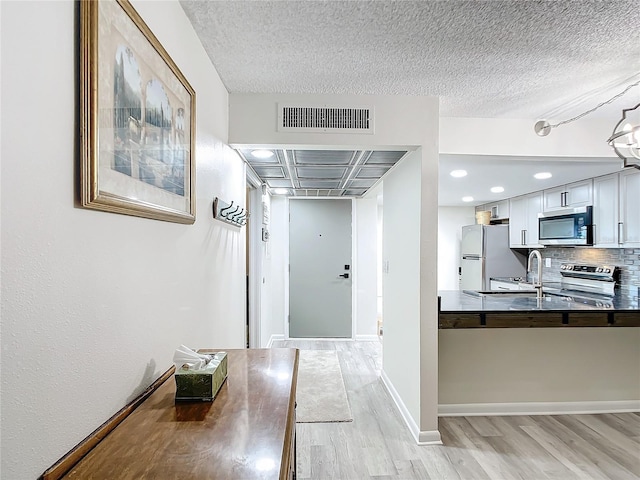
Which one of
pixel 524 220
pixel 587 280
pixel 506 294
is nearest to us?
pixel 506 294

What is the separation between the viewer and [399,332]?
3.12 meters

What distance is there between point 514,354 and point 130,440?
9.76ft

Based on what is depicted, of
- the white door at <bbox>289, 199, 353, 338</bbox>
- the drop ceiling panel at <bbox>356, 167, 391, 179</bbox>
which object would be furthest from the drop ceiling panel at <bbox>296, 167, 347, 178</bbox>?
the white door at <bbox>289, 199, 353, 338</bbox>

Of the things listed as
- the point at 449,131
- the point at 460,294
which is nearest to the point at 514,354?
the point at 460,294

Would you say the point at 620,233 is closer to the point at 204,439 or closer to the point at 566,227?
the point at 566,227

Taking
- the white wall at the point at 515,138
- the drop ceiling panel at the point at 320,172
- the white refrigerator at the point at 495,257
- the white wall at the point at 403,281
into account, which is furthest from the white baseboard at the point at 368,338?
the white wall at the point at 515,138

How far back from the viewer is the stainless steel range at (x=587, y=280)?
387cm

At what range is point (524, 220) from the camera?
530 centimetres

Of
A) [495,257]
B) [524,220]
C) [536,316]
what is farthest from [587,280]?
[536,316]

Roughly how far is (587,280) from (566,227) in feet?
2.09

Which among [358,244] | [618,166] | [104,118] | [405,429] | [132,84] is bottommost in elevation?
[405,429]

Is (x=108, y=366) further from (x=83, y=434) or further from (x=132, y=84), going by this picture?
(x=132, y=84)

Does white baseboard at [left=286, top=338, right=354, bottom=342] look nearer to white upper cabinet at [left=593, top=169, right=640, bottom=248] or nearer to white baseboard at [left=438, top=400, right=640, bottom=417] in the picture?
white baseboard at [left=438, top=400, right=640, bottom=417]

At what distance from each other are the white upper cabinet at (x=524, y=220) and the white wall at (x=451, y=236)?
1.46 m
